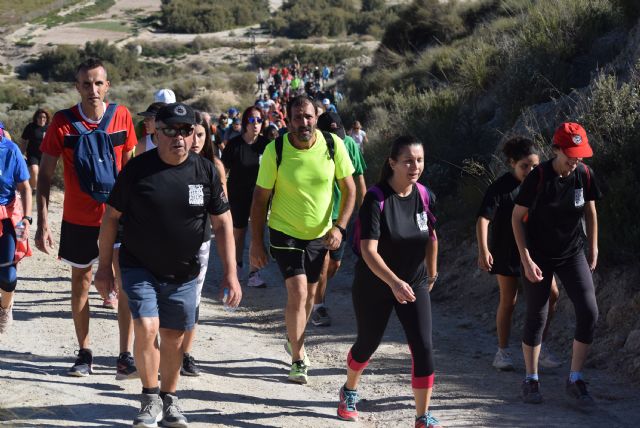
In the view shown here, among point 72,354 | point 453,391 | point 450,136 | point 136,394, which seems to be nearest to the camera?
point 136,394

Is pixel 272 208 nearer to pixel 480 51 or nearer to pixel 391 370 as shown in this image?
pixel 391 370

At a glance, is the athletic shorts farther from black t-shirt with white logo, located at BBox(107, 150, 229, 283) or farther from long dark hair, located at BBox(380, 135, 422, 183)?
long dark hair, located at BBox(380, 135, 422, 183)

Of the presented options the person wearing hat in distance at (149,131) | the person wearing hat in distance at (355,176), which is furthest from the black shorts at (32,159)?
the person wearing hat in distance at (149,131)

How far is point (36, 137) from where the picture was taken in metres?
14.5

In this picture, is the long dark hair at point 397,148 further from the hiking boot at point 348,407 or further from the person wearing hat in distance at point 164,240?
the hiking boot at point 348,407

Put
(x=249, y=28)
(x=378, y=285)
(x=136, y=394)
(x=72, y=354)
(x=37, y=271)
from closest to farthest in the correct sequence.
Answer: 1. (x=378, y=285)
2. (x=136, y=394)
3. (x=72, y=354)
4. (x=37, y=271)
5. (x=249, y=28)

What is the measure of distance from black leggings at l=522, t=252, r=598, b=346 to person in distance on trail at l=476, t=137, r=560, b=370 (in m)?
0.47

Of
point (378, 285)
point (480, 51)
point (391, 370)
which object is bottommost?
point (391, 370)

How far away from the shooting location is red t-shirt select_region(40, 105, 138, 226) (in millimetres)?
6648

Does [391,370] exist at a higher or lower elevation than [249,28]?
lower

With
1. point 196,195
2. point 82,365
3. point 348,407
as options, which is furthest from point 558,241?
point 82,365

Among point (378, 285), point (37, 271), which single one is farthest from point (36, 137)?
point (378, 285)

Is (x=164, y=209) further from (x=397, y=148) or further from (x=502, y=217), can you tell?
(x=502, y=217)

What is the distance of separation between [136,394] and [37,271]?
4996 mm
